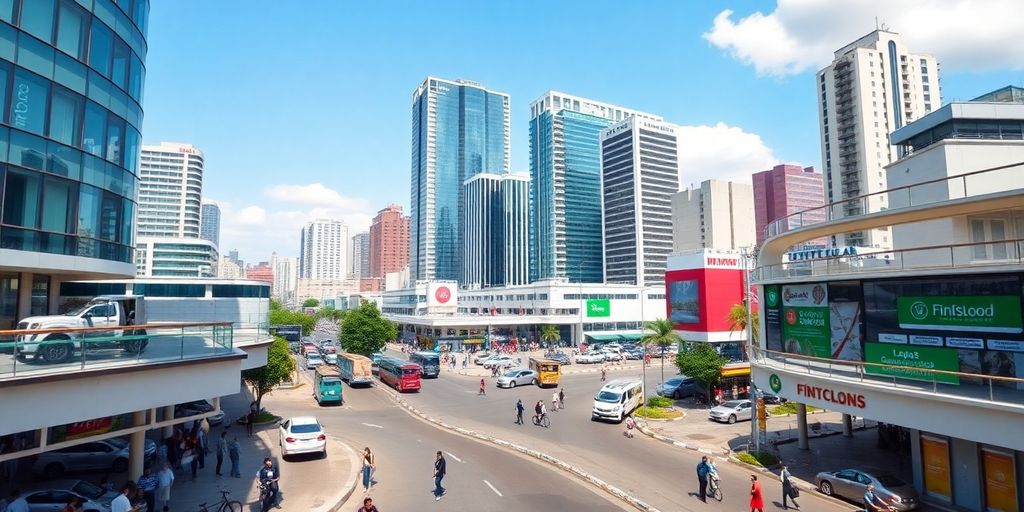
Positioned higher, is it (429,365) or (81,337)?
(81,337)

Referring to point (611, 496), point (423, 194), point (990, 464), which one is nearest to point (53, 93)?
point (611, 496)

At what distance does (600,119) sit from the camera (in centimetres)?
15212

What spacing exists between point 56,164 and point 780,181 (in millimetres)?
188428

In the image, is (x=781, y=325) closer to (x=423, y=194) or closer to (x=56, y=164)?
(x=56, y=164)

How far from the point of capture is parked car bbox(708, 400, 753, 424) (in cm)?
3058

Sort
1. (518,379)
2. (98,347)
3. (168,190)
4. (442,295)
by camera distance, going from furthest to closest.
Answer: (168,190)
(442,295)
(518,379)
(98,347)

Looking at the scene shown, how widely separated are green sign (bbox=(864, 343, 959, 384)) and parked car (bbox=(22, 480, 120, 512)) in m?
23.8

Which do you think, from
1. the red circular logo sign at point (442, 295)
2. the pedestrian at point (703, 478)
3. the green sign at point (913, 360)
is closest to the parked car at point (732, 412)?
the green sign at point (913, 360)

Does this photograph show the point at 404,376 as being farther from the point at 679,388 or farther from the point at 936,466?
the point at 936,466

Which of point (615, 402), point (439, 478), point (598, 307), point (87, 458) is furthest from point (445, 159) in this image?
point (439, 478)

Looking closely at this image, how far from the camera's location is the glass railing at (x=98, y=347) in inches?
400

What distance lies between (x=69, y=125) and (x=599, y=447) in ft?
76.2

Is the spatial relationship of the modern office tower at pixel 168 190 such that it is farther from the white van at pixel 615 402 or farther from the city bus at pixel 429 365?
the white van at pixel 615 402

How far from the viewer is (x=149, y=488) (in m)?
15.0
